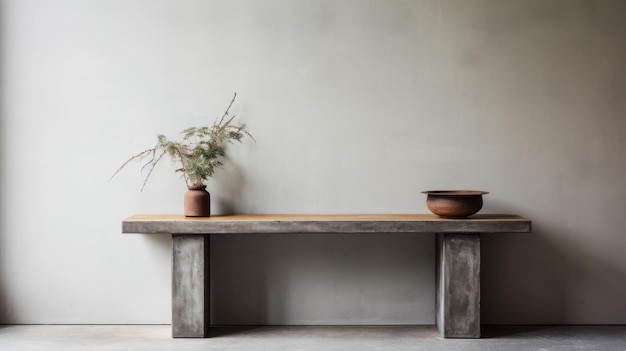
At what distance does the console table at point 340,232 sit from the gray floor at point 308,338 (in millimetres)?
157

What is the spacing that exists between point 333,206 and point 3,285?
2.41 meters

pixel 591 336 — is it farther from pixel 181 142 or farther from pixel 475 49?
pixel 181 142

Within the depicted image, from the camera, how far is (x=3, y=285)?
4.60 m

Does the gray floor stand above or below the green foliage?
below

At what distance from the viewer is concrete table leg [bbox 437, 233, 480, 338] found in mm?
4152

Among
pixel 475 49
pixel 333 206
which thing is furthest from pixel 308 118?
pixel 475 49

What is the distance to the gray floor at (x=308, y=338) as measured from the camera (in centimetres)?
401

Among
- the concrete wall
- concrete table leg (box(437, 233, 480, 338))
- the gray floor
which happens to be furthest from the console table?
the concrete wall

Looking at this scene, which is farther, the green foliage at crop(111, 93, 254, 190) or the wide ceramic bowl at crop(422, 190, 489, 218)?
the green foliage at crop(111, 93, 254, 190)

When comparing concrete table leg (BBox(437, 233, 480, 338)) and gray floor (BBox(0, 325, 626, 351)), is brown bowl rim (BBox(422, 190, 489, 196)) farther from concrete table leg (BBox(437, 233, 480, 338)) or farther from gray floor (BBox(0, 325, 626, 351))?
gray floor (BBox(0, 325, 626, 351))

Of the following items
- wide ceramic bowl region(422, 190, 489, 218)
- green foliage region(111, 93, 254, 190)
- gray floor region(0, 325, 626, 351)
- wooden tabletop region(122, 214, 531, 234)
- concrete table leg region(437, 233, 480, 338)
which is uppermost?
green foliage region(111, 93, 254, 190)

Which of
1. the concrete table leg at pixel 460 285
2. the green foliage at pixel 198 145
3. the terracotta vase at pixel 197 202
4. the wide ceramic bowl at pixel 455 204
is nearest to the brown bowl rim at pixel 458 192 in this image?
the wide ceramic bowl at pixel 455 204

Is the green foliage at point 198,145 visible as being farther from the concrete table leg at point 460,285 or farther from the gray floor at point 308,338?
the concrete table leg at point 460,285

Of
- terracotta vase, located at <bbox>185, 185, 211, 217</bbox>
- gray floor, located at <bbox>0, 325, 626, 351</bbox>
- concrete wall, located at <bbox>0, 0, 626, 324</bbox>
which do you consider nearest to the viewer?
gray floor, located at <bbox>0, 325, 626, 351</bbox>
